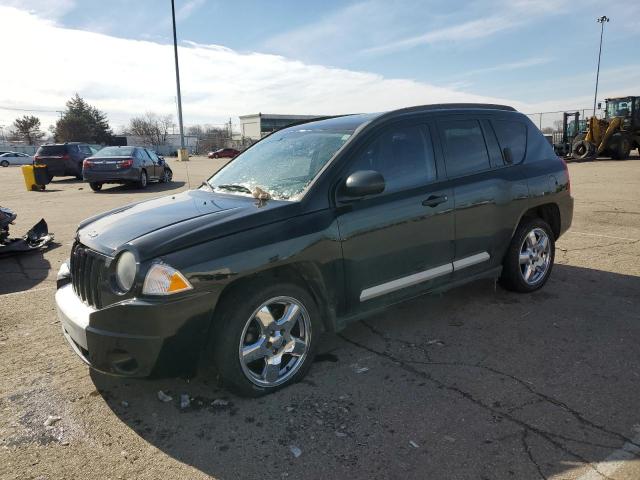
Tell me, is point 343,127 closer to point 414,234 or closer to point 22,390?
point 414,234

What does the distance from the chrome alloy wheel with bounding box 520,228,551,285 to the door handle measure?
135cm

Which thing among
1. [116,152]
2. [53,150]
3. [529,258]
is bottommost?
[529,258]

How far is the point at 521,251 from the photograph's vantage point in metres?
5.01

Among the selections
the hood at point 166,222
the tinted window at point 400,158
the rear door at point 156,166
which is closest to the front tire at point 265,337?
the hood at point 166,222

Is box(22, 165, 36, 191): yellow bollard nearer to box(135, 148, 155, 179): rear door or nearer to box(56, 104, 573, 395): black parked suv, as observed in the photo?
box(135, 148, 155, 179): rear door

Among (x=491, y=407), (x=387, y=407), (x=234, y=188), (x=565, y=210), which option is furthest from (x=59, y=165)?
(x=491, y=407)

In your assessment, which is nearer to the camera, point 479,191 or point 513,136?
point 479,191

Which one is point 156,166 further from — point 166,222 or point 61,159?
point 166,222

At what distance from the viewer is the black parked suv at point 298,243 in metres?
2.92

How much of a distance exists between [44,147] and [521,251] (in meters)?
21.5

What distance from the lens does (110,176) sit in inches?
645

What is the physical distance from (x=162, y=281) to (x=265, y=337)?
783 millimetres

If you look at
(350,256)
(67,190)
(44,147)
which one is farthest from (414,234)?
(44,147)

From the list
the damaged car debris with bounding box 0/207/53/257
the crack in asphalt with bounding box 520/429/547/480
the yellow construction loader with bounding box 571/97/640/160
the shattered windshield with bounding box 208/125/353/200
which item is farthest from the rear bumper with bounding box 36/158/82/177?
the yellow construction loader with bounding box 571/97/640/160
